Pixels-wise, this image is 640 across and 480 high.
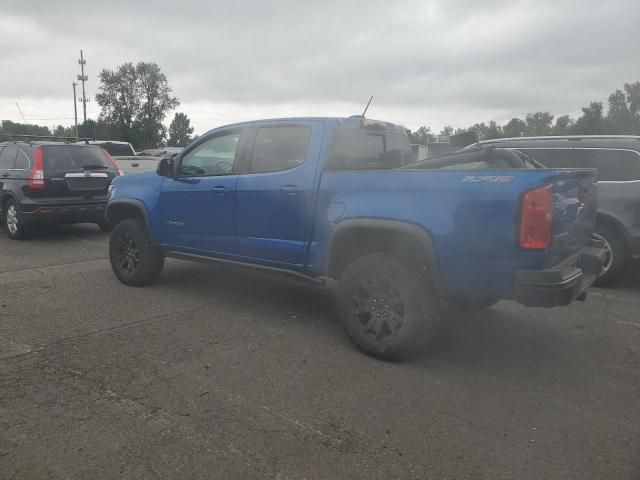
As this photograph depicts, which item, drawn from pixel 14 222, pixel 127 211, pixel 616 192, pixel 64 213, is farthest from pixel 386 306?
pixel 14 222

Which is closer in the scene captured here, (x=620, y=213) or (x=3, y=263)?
(x=620, y=213)

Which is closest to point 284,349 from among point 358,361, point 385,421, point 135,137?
point 358,361

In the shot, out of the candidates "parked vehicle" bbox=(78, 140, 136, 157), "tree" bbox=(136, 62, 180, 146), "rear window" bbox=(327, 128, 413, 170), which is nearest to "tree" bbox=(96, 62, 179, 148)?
"tree" bbox=(136, 62, 180, 146)

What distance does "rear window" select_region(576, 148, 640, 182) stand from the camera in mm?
6016

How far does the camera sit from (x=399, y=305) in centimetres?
375

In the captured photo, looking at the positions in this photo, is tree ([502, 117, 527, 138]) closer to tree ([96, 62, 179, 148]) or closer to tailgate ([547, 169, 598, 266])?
tree ([96, 62, 179, 148])

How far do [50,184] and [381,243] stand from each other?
249 inches

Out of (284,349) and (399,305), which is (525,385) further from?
(284,349)

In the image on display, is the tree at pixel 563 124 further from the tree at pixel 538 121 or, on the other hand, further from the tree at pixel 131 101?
the tree at pixel 131 101

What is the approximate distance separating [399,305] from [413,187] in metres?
0.86

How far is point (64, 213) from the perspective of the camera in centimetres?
823

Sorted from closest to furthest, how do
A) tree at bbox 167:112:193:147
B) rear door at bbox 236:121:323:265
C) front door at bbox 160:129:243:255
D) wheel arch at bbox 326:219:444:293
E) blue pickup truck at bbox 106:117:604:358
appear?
blue pickup truck at bbox 106:117:604:358 → wheel arch at bbox 326:219:444:293 → rear door at bbox 236:121:323:265 → front door at bbox 160:129:243:255 → tree at bbox 167:112:193:147

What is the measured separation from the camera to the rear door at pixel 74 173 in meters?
8.16

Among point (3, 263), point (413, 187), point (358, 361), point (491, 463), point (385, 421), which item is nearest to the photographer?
point (491, 463)
